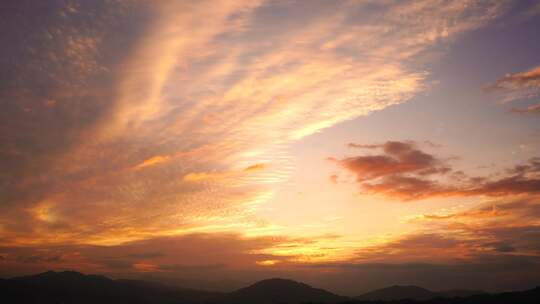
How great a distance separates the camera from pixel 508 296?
270 ft

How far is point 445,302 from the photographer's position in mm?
85875

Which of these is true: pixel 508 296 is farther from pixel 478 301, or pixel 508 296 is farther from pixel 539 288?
pixel 539 288

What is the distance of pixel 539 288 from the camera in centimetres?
8819

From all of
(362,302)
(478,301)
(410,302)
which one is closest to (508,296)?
(478,301)

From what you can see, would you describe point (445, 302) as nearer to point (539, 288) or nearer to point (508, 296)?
point (508, 296)

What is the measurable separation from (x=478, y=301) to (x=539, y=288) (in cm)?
1980

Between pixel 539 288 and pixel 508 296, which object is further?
pixel 539 288

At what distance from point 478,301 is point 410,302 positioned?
17265 mm

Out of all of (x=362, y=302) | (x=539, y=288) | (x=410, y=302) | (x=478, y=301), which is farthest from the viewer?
(x=362, y=302)

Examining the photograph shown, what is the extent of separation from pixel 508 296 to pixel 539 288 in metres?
12.8

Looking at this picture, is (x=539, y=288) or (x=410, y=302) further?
(x=410, y=302)

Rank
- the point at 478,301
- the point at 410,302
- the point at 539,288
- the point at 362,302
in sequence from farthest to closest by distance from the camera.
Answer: the point at 362,302 → the point at 410,302 → the point at 539,288 → the point at 478,301

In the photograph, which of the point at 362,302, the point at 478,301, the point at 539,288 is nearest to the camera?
the point at 478,301

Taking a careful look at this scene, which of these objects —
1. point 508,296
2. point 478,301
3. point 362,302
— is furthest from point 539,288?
point 362,302
